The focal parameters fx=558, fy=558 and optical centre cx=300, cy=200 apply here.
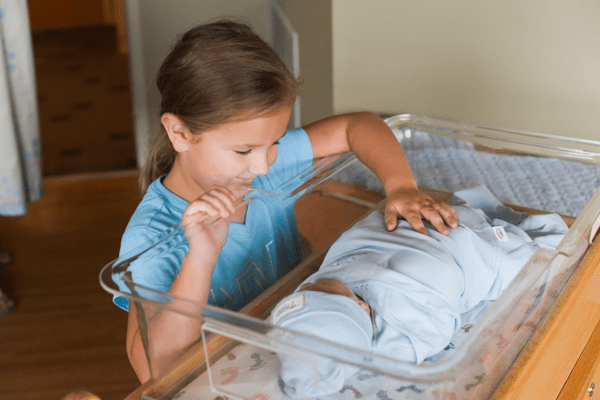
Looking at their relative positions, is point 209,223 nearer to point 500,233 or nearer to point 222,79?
point 222,79

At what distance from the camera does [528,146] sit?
904 millimetres

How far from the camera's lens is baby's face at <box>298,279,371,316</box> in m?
0.59

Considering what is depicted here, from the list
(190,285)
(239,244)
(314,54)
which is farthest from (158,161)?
(314,54)

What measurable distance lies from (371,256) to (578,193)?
39 cm

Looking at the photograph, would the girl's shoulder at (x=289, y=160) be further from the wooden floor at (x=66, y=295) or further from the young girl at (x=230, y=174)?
the wooden floor at (x=66, y=295)

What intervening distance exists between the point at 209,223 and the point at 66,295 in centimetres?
137

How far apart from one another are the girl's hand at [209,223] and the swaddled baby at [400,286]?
114mm

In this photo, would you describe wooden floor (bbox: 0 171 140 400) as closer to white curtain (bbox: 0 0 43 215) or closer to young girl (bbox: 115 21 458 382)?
white curtain (bbox: 0 0 43 215)

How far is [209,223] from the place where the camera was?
2.10ft

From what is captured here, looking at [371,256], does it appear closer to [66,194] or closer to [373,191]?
[373,191]

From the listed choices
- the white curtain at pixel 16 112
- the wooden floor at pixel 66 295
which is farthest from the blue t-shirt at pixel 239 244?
the white curtain at pixel 16 112

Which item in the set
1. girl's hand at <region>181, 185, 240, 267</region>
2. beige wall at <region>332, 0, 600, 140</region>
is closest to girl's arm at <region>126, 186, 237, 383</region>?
girl's hand at <region>181, 185, 240, 267</region>

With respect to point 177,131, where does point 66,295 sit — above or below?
below

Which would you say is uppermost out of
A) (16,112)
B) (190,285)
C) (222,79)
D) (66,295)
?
(222,79)
